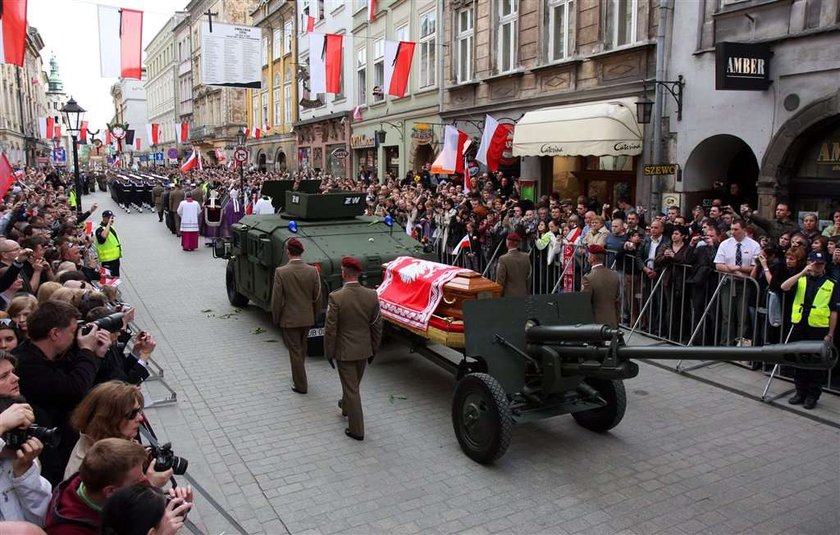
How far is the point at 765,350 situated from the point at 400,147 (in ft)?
70.1

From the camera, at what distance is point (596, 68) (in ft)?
48.0

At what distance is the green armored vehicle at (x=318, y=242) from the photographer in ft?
31.3

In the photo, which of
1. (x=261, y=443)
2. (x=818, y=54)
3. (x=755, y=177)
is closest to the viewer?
(x=261, y=443)

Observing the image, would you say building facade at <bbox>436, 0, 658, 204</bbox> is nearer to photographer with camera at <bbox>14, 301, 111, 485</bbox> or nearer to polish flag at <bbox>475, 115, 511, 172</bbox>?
polish flag at <bbox>475, 115, 511, 172</bbox>

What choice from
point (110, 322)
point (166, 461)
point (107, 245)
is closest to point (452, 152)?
point (107, 245)

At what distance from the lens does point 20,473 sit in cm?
299

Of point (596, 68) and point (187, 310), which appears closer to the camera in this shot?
point (187, 310)

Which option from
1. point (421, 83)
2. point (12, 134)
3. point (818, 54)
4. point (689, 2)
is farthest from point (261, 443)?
point (12, 134)

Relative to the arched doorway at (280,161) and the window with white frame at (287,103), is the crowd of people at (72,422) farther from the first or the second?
the arched doorway at (280,161)

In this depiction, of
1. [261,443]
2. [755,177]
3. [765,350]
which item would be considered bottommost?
[261,443]

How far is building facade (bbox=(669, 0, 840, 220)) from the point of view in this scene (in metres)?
10.4

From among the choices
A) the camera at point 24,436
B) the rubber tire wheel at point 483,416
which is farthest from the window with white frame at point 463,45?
the camera at point 24,436

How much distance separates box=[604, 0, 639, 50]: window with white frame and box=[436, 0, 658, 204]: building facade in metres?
0.02

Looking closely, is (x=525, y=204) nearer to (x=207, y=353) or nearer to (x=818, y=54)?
(x=818, y=54)
